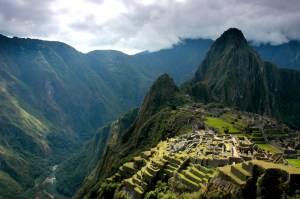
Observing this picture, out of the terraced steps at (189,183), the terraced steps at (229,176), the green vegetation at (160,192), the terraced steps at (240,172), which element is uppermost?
the terraced steps at (240,172)

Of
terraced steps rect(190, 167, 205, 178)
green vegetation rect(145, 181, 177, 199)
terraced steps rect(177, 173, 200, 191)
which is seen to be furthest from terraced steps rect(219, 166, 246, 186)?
green vegetation rect(145, 181, 177, 199)

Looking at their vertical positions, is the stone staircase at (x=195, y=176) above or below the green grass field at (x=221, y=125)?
above

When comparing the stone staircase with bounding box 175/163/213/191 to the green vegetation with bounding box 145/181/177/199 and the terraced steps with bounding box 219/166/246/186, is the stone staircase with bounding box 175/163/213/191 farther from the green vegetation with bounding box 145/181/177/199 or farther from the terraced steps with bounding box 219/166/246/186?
the terraced steps with bounding box 219/166/246/186

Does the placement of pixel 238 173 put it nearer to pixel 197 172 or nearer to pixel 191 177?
pixel 191 177

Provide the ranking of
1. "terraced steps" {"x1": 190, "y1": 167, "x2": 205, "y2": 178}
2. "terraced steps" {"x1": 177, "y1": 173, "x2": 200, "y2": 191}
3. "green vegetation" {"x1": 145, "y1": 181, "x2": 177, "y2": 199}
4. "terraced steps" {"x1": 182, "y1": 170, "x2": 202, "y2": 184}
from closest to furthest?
"terraced steps" {"x1": 177, "y1": 173, "x2": 200, "y2": 191} → "terraced steps" {"x1": 182, "y1": 170, "x2": 202, "y2": 184} → "terraced steps" {"x1": 190, "y1": 167, "x2": 205, "y2": 178} → "green vegetation" {"x1": 145, "y1": 181, "x2": 177, "y2": 199}

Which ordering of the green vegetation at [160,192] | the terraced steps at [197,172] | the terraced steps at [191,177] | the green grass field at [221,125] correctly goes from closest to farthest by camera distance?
the terraced steps at [191,177] → the terraced steps at [197,172] → the green vegetation at [160,192] → the green grass field at [221,125]

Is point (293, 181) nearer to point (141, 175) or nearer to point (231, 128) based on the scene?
point (141, 175)

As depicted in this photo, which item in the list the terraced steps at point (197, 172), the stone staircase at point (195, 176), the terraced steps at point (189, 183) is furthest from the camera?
the terraced steps at point (197, 172)

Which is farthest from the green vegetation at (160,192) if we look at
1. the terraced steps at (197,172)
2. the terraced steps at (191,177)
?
the terraced steps at (197,172)

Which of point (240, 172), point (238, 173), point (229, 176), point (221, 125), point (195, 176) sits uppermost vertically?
point (240, 172)

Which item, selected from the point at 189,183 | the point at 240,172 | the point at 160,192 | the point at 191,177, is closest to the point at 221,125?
the point at 160,192

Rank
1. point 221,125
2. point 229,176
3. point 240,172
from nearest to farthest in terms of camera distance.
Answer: point 240,172 < point 229,176 < point 221,125

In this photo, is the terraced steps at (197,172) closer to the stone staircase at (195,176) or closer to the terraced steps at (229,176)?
the stone staircase at (195,176)
